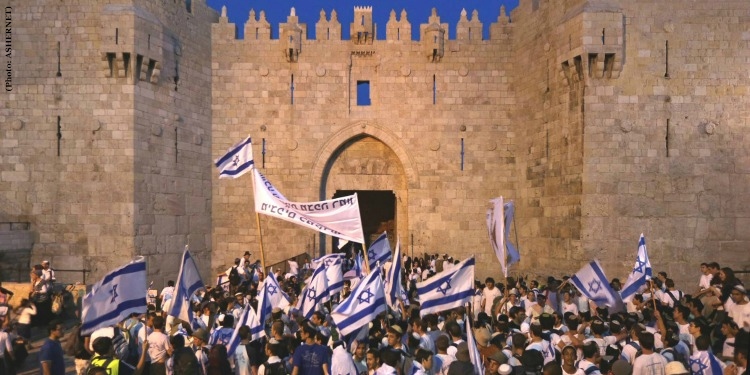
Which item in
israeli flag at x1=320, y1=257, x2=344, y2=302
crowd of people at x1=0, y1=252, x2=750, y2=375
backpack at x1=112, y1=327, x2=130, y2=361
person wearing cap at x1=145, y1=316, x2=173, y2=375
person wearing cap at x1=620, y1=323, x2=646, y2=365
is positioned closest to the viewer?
crowd of people at x1=0, y1=252, x2=750, y2=375

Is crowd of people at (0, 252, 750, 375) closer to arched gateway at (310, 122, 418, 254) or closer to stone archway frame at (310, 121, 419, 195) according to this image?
stone archway frame at (310, 121, 419, 195)

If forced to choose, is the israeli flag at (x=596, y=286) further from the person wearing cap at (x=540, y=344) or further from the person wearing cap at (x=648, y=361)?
the person wearing cap at (x=648, y=361)

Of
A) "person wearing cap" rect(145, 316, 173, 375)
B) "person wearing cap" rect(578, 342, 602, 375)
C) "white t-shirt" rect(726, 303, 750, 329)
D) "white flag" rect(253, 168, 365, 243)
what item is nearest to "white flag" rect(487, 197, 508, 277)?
"white flag" rect(253, 168, 365, 243)

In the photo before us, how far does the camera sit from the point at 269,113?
842 inches

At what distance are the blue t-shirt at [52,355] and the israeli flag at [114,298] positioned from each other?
364 mm

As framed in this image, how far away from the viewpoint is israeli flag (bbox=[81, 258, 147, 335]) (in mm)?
7355

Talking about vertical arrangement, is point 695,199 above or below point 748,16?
below

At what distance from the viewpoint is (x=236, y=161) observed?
42.1 ft

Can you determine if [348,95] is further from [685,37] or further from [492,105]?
[685,37]

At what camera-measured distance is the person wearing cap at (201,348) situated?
7605mm

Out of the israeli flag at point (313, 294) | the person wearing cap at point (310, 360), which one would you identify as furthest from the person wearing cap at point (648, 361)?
the israeli flag at point (313, 294)

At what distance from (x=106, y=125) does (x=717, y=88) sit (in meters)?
16.2

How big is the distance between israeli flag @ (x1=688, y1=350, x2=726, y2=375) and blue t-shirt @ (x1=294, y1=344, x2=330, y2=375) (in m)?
3.92

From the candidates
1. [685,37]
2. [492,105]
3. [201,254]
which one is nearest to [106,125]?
[201,254]
